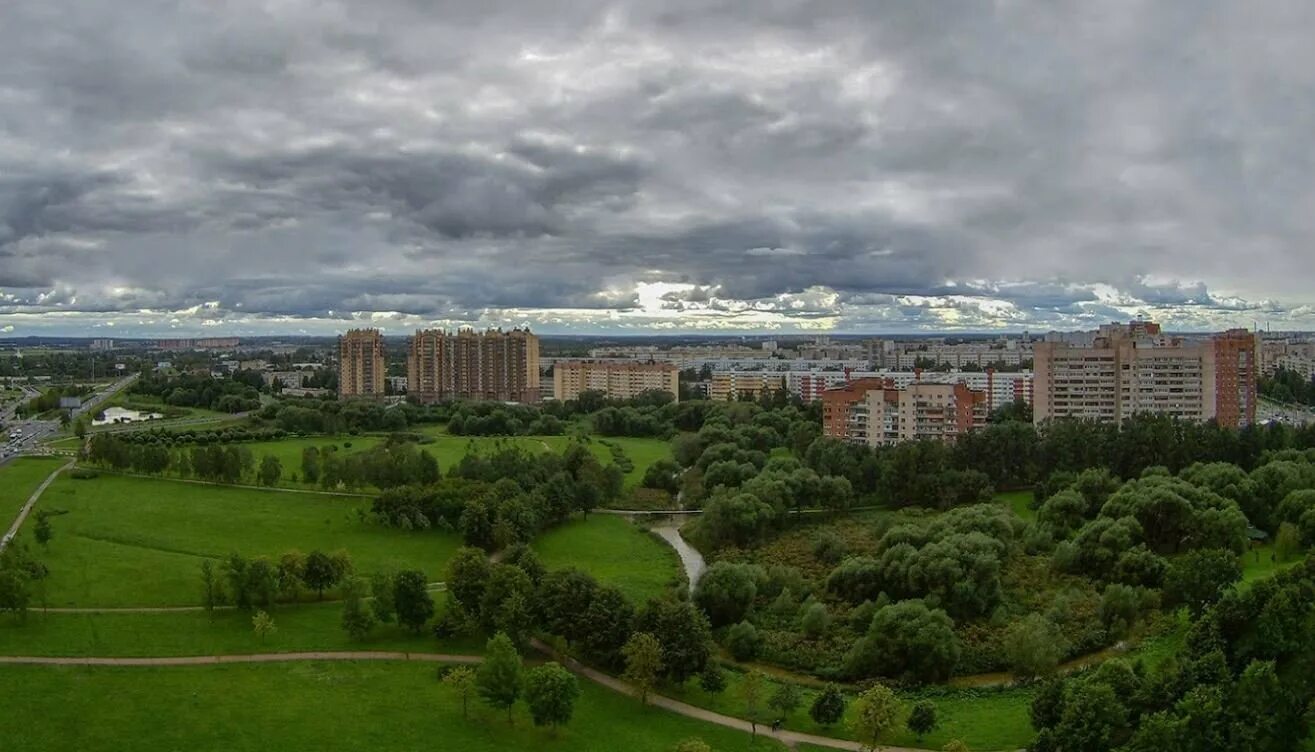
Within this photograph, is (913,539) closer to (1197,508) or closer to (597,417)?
(1197,508)

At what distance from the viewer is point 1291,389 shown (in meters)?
104

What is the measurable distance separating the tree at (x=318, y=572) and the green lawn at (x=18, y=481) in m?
16.7

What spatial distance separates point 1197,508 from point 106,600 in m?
40.6

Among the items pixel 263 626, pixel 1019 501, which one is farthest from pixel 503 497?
pixel 1019 501

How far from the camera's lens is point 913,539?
38156 millimetres

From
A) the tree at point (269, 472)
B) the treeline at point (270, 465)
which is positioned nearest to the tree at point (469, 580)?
the treeline at point (270, 465)

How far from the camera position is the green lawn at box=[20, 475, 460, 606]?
34.9 m

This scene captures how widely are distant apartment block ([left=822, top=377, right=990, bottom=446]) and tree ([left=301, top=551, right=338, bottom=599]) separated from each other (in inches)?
1564

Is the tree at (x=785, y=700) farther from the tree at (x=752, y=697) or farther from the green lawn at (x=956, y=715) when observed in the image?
the tree at (x=752, y=697)

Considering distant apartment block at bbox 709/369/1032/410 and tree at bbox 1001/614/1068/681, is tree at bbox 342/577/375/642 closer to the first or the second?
tree at bbox 1001/614/1068/681

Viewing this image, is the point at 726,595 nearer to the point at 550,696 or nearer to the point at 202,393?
the point at 550,696

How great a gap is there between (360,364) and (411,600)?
308 ft

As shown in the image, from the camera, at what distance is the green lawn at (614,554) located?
3891 cm

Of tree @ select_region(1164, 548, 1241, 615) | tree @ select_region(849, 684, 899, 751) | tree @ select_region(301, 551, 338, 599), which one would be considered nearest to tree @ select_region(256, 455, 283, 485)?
tree @ select_region(301, 551, 338, 599)
